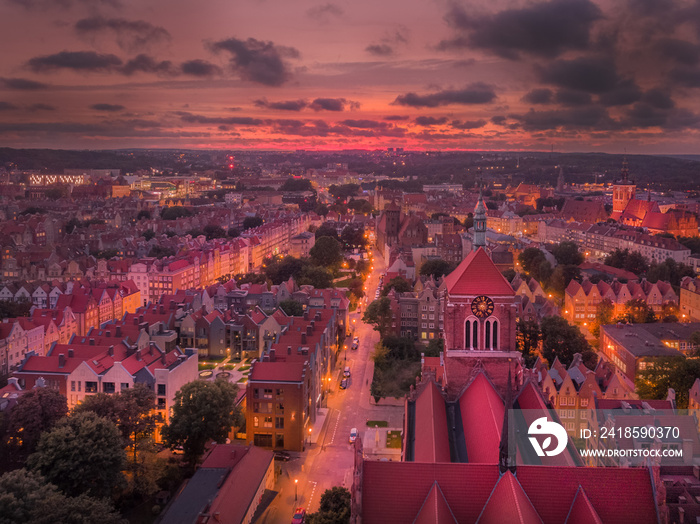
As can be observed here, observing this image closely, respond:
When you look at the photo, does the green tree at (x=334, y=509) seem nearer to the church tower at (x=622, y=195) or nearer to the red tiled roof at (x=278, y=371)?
the red tiled roof at (x=278, y=371)

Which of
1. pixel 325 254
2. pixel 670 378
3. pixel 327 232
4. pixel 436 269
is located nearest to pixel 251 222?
pixel 327 232

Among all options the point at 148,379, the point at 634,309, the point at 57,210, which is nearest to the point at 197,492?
the point at 148,379

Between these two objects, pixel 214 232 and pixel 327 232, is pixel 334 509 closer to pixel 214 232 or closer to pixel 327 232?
pixel 327 232

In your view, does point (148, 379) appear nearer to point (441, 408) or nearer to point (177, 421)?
point (177, 421)

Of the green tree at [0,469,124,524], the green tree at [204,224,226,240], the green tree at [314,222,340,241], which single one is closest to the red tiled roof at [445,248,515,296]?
the green tree at [0,469,124,524]

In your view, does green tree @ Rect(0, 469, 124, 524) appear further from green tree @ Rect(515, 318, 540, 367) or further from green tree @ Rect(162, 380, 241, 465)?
green tree @ Rect(515, 318, 540, 367)
